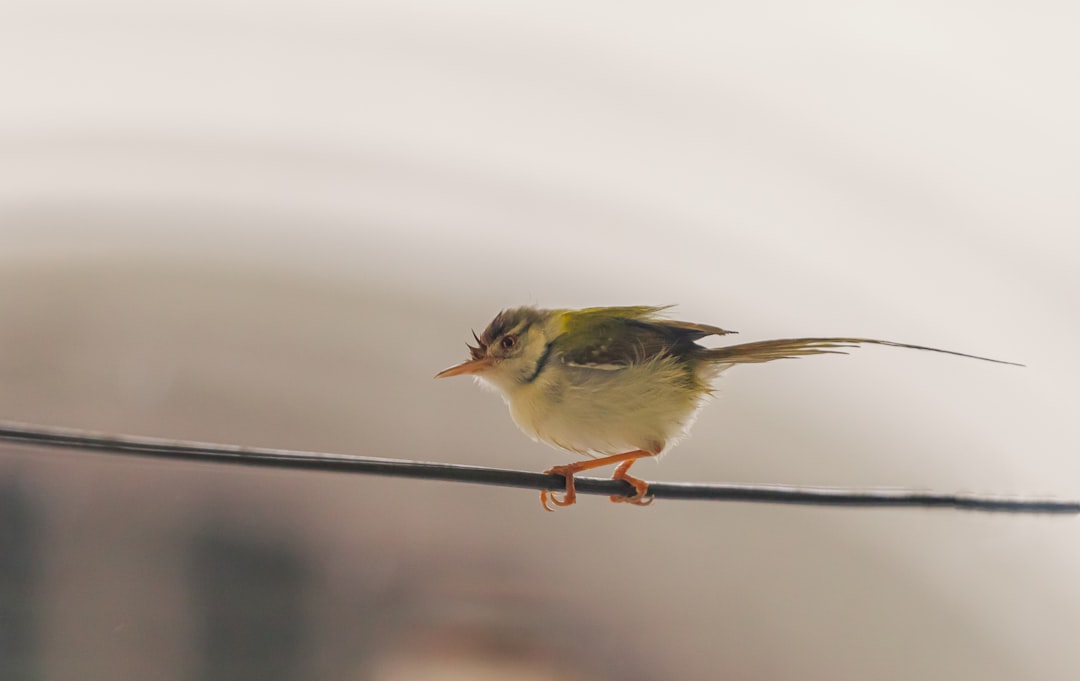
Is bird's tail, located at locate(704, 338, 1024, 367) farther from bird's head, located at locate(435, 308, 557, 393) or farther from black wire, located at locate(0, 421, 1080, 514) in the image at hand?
bird's head, located at locate(435, 308, 557, 393)

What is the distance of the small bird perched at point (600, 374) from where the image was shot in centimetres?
126

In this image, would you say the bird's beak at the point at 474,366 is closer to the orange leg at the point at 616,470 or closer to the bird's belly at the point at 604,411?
the bird's belly at the point at 604,411

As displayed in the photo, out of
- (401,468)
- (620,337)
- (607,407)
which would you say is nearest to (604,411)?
(607,407)

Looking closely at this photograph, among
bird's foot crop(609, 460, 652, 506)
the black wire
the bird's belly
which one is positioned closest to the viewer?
the black wire

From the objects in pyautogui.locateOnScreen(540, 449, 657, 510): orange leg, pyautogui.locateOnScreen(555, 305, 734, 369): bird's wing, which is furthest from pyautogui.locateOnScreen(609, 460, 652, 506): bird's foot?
pyautogui.locateOnScreen(555, 305, 734, 369): bird's wing

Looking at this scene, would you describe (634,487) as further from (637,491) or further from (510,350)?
(510,350)

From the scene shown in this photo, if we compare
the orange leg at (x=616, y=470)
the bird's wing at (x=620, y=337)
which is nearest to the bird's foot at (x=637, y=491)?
the orange leg at (x=616, y=470)

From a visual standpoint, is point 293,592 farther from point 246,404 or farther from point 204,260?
point 204,260

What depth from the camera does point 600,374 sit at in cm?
130

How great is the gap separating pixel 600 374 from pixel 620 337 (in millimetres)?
83

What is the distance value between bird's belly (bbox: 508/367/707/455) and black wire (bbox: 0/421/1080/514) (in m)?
0.17

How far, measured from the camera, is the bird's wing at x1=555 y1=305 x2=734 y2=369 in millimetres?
1312

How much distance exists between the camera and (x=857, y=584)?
3859 millimetres

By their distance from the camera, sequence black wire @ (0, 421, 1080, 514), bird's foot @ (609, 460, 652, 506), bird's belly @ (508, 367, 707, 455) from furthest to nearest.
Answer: bird's belly @ (508, 367, 707, 455) < bird's foot @ (609, 460, 652, 506) < black wire @ (0, 421, 1080, 514)
